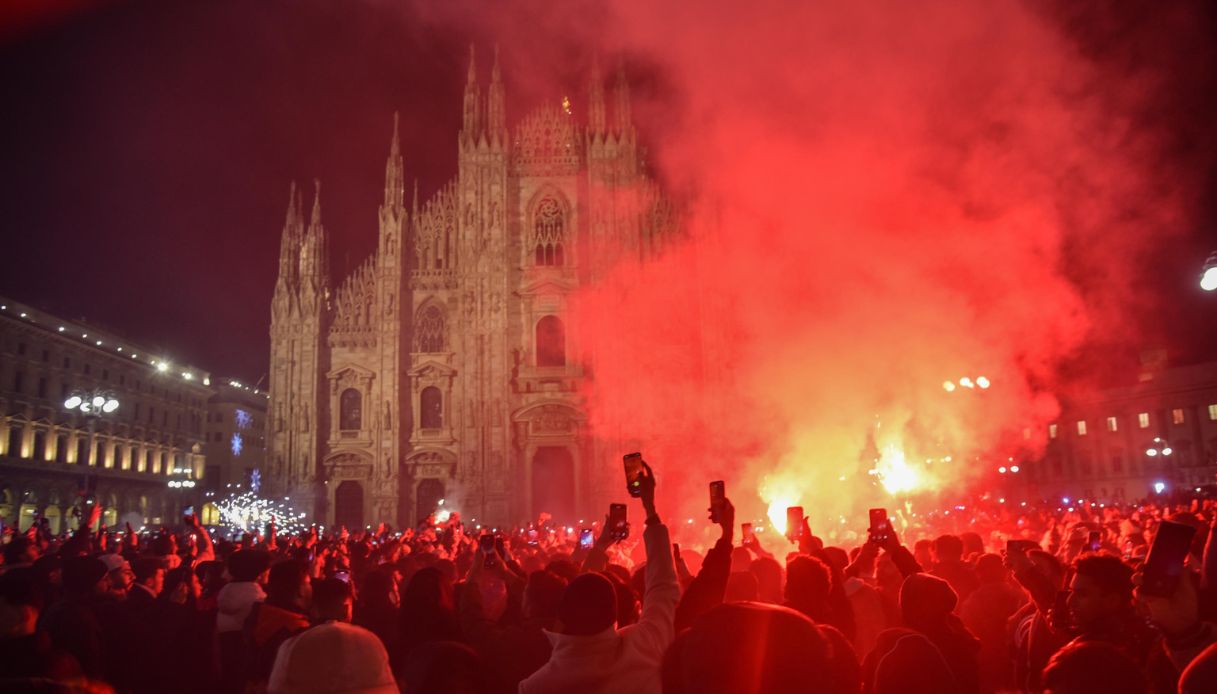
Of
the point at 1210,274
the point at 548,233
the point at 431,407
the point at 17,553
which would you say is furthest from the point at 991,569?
the point at 548,233

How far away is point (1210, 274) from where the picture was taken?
14180 millimetres

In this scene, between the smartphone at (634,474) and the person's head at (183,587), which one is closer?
the smartphone at (634,474)

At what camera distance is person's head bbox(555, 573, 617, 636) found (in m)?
3.42

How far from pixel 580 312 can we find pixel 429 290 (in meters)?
7.13

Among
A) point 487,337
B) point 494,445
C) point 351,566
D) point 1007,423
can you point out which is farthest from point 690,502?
point 351,566

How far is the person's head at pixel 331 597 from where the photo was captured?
4.25 m

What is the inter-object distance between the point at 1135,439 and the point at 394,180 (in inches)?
1977

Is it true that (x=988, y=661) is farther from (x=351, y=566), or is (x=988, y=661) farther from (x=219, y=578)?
(x=351, y=566)

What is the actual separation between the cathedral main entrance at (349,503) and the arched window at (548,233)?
13.2 m

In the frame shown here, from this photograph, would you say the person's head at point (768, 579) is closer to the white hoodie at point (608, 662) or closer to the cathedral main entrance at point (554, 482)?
the white hoodie at point (608, 662)

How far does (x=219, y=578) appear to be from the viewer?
22.6 ft

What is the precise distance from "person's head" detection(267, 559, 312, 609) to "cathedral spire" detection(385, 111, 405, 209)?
38.4 meters

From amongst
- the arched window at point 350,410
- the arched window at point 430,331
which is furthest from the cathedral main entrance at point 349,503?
the arched window at point 430,331

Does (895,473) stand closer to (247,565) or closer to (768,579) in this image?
(768,579)
